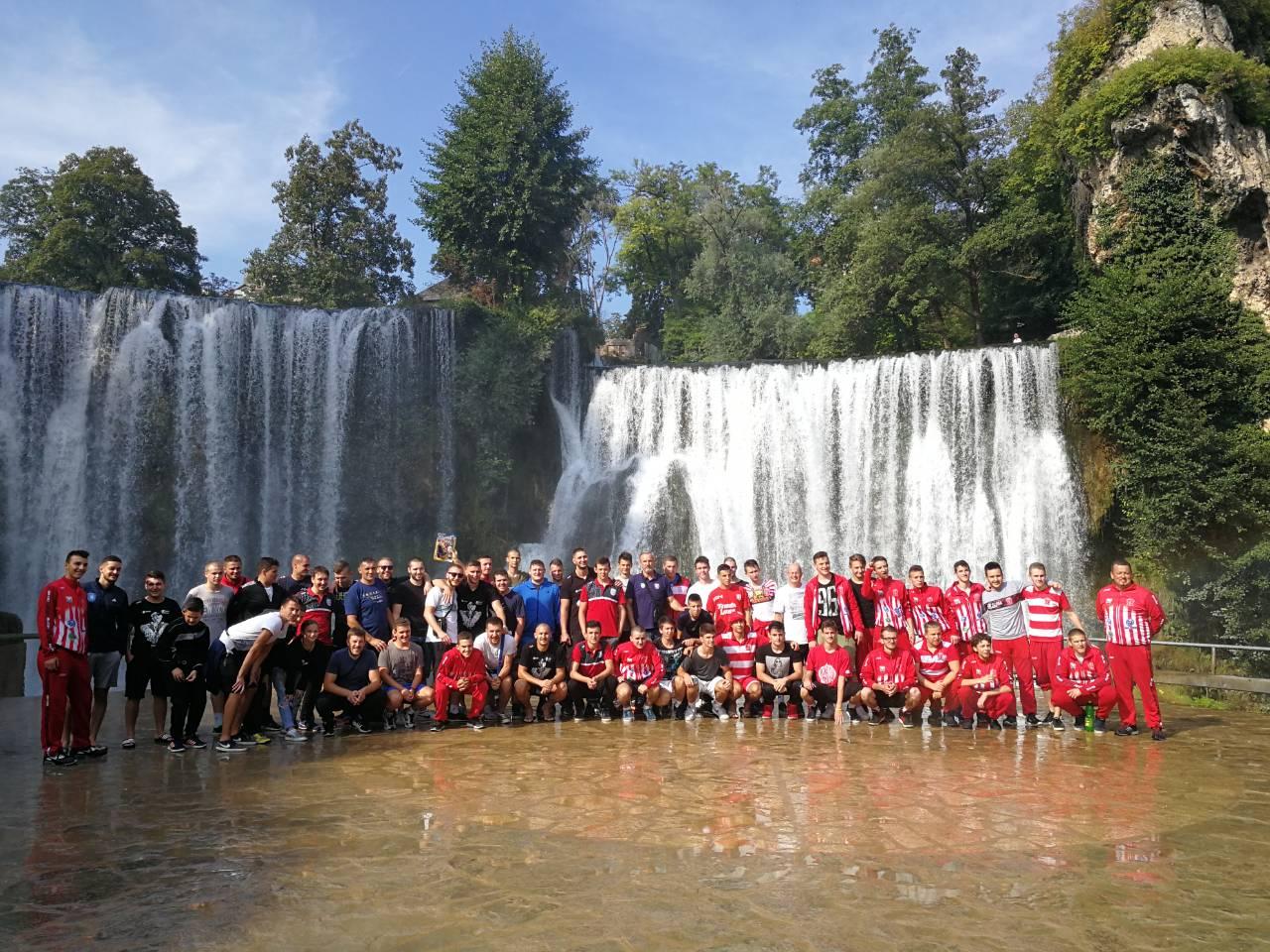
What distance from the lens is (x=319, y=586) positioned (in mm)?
9133

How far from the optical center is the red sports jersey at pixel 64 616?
711 cm

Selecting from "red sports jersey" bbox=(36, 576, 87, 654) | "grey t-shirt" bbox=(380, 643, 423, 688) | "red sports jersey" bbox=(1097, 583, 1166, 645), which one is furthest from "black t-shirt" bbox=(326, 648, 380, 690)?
"red sports jersey" bbox=(1097, 583, 1166, 645)

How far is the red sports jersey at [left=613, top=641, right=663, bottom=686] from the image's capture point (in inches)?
389

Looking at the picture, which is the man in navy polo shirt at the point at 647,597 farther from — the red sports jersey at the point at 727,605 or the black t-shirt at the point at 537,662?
the black t-shirt at the point at 537,662

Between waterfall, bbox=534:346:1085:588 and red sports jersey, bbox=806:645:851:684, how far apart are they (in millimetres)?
11170

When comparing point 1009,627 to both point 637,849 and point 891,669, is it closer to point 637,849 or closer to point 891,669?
point 891,669

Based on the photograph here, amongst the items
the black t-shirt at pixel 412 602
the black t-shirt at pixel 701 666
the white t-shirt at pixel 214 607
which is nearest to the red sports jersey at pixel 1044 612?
the black t-shirt at pixel 701 666

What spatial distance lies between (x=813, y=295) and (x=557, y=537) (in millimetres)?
19767

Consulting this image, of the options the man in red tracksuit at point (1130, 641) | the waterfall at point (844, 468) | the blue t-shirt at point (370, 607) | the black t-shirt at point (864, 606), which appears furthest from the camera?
the waterfall at point (844, 468)

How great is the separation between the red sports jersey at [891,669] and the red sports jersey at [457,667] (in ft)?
13.3

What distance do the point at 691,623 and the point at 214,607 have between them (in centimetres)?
491

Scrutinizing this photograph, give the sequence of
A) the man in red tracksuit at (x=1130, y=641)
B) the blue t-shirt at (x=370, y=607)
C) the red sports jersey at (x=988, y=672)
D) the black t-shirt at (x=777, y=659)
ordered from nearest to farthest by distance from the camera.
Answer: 1. the man in red tracksuit at (x=1130, y=641)
2. the blue t-shirt at (x=370, y=607)
3. the red sports jersey at (x=988, y=672)
4. the black t-shirt at (x=777, y=659)

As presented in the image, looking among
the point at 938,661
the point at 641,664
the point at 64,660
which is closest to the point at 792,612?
the point at 938,661

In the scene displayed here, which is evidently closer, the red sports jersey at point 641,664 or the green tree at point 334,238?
the red sports jersey at point 641,664
